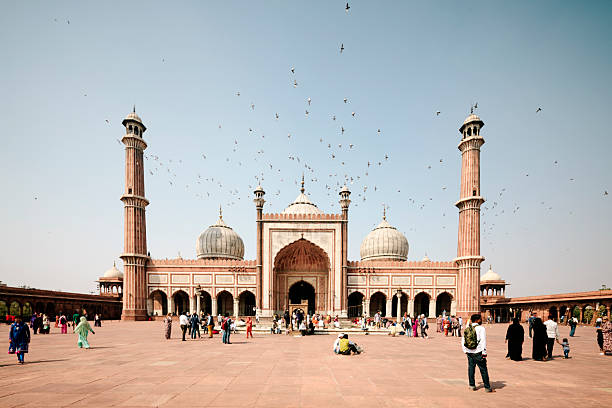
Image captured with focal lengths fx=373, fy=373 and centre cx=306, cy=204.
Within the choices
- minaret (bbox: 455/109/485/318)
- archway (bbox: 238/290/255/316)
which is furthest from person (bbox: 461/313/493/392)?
archway (bbox: 238/290/255/316)

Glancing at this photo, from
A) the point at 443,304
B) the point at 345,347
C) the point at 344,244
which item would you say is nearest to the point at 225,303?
the point at 344,244

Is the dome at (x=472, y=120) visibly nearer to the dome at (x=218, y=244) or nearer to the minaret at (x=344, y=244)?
the minaret at (x=344, y=244)

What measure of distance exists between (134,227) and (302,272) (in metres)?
18.3

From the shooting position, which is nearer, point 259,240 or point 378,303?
point 259,240

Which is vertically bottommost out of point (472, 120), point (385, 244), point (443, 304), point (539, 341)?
point (443, 304)

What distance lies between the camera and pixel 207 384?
7863 mm

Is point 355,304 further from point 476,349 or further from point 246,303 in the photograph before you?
point 476,349

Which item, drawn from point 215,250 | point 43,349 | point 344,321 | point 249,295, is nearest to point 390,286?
point 344,321

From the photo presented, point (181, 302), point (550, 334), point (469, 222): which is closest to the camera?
point (550, 334)

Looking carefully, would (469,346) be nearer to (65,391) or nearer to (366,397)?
(366,397)

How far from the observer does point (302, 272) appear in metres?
41.0

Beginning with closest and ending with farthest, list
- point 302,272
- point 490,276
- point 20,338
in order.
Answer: point 20,338 → point 302,272 → point 490,276

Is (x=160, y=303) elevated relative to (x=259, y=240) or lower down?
lower down

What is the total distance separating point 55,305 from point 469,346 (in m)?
40.6
